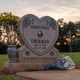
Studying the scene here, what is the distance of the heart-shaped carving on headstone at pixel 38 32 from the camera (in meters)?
14.9

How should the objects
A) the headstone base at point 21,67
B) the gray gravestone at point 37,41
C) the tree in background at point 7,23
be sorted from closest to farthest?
the headstone base at point 21,67 < the gray gravestone at point 37,41 < the tree in background at point 7,23

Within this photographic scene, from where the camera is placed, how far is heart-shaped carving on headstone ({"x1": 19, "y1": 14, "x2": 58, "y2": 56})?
14.9 metres

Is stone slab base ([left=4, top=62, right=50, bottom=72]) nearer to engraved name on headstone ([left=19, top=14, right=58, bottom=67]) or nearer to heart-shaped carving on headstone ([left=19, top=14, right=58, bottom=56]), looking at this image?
engraved name on headstone ([left=19, top=14, right=58, bottom=67])

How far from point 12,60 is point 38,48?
4.23 ft

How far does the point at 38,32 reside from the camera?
15234 millimetres

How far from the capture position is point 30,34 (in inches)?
592

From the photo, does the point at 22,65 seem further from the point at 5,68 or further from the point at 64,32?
the point at 64,32

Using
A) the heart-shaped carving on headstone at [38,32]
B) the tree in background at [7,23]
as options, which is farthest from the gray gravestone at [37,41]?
the tree in background at [7,23]

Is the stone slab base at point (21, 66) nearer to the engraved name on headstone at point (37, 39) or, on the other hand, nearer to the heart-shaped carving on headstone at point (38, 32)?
the engraved name on headstone at point (37, 39)

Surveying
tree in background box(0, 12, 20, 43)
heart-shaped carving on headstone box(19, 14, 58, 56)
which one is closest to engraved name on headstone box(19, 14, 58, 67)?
heart-shaped carving on headstone box(19, 14, 58, 56)

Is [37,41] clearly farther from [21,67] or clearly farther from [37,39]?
[21,67]

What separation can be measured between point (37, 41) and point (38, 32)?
39 cm

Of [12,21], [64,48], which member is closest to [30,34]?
[64,48]

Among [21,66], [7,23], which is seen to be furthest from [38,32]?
[7,23]
